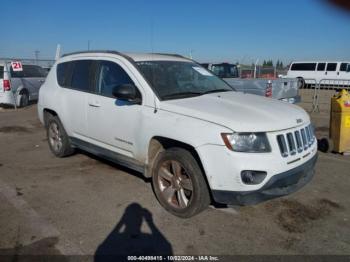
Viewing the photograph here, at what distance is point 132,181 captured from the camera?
4953mm

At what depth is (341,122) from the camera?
6.29 metres

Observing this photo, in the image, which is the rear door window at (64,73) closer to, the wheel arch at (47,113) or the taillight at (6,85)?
the wheel arch at (47,113)

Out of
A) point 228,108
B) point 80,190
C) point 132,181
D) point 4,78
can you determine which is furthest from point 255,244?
point 4,78

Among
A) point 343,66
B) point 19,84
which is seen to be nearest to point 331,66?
point 343,66

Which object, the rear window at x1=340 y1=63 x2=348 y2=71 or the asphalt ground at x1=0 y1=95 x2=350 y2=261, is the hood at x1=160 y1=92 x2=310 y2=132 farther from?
the rear window at x1=340 y1=63 x2=348 y2=71

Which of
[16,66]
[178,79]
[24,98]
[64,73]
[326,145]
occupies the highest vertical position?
[16,66]

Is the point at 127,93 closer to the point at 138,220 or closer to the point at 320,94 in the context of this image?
the point at 138,220

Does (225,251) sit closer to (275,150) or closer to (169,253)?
(169,253)

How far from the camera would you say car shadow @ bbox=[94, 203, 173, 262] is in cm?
315

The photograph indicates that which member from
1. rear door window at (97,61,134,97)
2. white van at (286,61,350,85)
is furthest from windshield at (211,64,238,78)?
rear door window at (97,61,134,97)

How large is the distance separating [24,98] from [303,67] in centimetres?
2213

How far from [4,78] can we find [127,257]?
1204 cm

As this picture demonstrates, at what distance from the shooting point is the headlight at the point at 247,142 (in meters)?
3.25

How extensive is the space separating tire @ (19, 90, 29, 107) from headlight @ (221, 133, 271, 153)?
12518 millimetres
